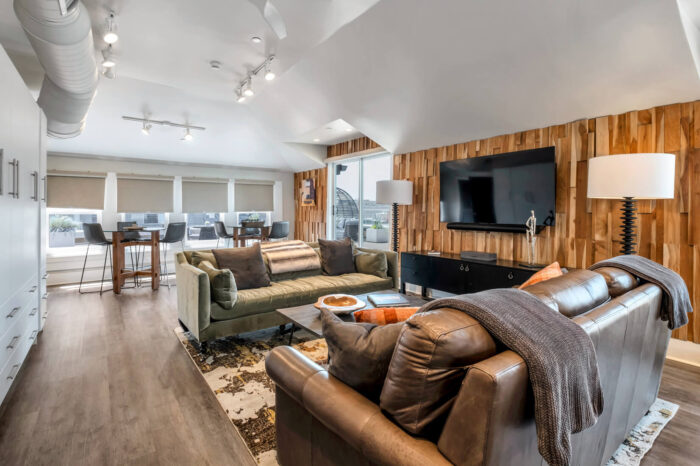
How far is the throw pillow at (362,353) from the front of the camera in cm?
117

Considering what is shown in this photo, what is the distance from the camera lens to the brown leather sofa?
2.85 feet

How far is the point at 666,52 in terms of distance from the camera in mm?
2543

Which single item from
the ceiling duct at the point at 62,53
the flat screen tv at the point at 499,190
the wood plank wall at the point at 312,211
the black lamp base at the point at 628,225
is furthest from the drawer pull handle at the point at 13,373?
the wood plank wall at the point at 312,211

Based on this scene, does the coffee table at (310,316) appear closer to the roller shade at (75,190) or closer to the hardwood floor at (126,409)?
the hardwood floor at (126,409)

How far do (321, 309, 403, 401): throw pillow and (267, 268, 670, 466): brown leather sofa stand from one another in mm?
43

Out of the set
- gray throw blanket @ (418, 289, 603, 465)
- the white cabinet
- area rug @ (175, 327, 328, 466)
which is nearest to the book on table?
area rug @ (175, 327, 328, 466)

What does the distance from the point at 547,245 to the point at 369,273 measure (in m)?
1.91

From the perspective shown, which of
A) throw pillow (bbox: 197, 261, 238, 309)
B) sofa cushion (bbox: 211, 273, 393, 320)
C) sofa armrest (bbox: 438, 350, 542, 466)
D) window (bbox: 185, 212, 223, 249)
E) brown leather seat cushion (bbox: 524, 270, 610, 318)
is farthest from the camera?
window (bbox: 185, 212, 223, 249)

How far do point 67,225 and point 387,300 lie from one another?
20.4 feet

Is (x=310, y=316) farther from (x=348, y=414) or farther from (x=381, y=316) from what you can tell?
(x=348, y=414)

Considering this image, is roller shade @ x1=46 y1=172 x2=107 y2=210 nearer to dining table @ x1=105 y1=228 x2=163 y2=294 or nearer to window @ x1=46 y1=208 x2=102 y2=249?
window @ x1=46 y1=208 x2=102 y2=249

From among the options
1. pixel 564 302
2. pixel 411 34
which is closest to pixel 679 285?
pixel 564 302

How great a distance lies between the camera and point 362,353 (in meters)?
1.19

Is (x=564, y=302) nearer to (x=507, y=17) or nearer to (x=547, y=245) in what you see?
(x=507, y=17)
